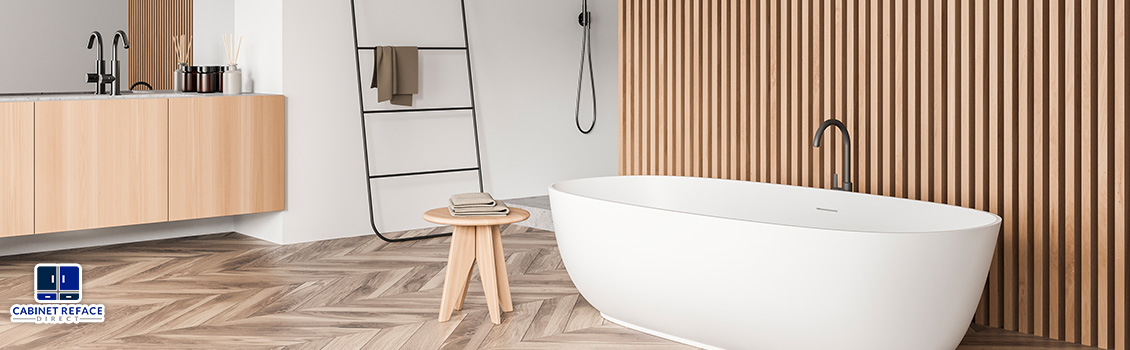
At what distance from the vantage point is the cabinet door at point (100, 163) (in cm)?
462

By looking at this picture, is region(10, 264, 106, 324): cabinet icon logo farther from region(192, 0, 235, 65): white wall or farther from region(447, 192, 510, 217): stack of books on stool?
region(192, 0, 235, 65): white wall

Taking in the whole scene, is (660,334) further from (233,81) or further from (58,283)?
(233,81)

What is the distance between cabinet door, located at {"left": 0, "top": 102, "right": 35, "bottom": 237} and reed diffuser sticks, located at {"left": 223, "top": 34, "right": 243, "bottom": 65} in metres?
1.16

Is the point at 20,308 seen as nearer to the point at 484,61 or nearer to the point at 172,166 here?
the point at 172,166

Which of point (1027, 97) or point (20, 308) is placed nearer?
point (1027, 97)

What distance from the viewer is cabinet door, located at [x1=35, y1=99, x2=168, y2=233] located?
15.1 feet

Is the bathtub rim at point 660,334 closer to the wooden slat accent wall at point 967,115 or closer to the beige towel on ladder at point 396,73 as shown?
the wooden slat accent wall at point 967,115

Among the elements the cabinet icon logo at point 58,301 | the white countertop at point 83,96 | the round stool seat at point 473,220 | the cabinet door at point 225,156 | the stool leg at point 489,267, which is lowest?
the cabinet icon logo at point 58,301

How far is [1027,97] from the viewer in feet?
10.9

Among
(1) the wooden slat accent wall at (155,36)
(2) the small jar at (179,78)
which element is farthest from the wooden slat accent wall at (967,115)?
(1) the wooden slat accent wall at (155,36)

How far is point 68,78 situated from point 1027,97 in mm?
4575

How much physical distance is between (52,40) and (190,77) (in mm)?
698

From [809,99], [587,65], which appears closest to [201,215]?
[587,65]

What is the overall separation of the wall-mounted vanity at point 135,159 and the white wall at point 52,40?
454mm
